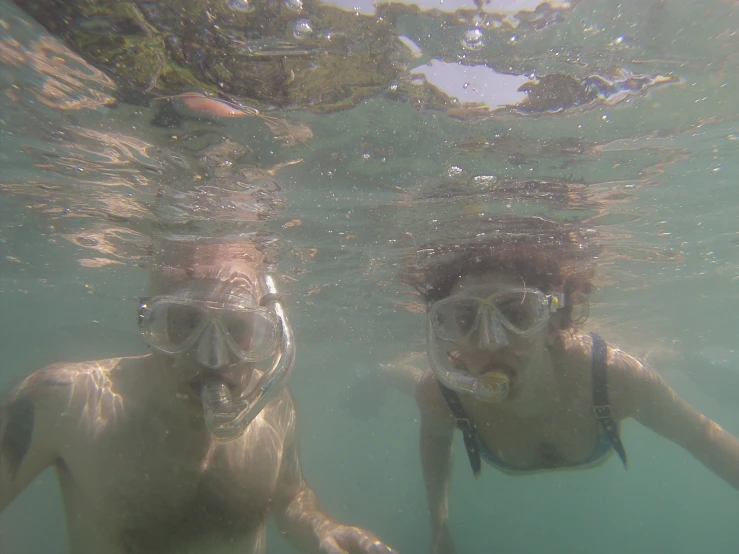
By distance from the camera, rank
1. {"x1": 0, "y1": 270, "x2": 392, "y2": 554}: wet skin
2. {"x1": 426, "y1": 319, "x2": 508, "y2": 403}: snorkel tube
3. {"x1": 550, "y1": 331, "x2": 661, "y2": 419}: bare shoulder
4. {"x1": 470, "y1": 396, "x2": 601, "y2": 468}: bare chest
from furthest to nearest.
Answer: {"x1": 470, "y1": 396, "x2": 601, "y2": 468}: bare chest, {"x1": 550, "y1": 331, "x2": 661, "y2": 419}: bare shoulder, {"x1": 426, "y1": 319, "x2": 508, "y2": 403}: snorkel tube, {"x1": 0, "y1": 270, "x2": 392, "y2": 554}: wet skin

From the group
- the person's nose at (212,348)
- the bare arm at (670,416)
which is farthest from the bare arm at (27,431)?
the bare arm at (670,416)

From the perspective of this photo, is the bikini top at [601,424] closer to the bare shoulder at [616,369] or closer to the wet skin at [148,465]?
the bare shoulder at [616,369]

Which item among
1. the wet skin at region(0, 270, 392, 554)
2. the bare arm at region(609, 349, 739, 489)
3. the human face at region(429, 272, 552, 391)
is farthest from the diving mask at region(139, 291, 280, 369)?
the bare arm at region(609, 349, 739, 489)

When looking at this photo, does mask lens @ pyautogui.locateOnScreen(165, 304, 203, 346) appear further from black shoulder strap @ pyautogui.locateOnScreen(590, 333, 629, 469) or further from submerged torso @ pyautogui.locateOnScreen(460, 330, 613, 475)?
black shoulder strap @ pyautogui.locateOnScreen(590, 333, 629, 469)

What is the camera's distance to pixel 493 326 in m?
5.23

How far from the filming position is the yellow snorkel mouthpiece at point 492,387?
479cm

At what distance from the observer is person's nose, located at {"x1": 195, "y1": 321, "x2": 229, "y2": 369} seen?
4324mm

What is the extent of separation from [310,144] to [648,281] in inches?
576

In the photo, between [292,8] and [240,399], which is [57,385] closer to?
[240,399]

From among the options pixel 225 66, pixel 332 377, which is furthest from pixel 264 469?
pixel 332 377

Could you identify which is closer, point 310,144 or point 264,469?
point 264,469

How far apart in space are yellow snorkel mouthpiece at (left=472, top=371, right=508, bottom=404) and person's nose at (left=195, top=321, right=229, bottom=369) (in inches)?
109

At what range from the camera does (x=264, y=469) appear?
4660mm

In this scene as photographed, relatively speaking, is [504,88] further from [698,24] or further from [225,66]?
[225,66]
